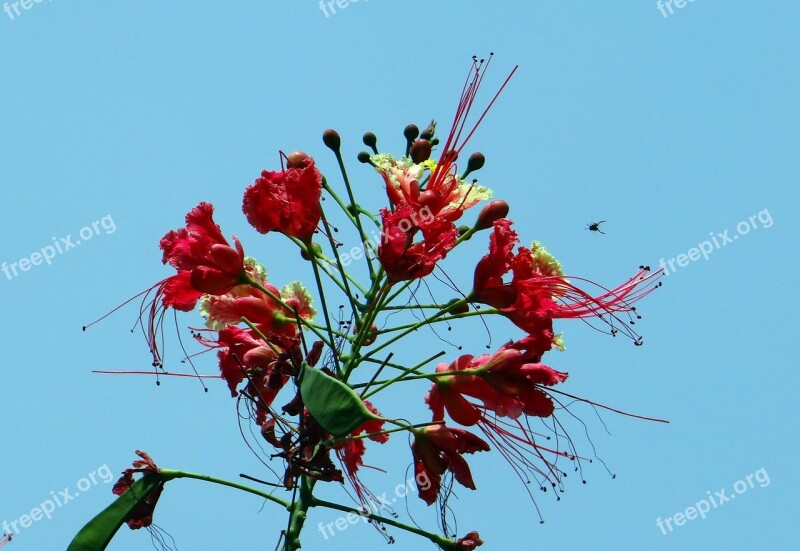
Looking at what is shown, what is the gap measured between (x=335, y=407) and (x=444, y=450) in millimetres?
730

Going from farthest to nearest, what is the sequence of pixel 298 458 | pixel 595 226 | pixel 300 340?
pixel 595 226 < pixel 300 340 < pixel 298 458

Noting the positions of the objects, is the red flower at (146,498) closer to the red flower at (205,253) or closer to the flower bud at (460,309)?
the red flower at (205,253)

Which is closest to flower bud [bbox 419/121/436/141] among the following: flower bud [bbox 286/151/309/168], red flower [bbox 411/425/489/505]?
flower bud [bbox 286/151/309/168]

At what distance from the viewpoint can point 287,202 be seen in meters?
3.73

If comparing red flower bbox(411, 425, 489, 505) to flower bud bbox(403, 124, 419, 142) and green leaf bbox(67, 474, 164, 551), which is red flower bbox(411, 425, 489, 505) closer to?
green leaf bbox(67, 474, 164, 551)

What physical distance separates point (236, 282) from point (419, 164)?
2.84 feet

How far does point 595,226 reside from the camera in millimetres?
5488

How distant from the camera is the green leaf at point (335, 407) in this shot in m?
3.03

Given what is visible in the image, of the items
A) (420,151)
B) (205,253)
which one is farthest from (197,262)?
(420,151)

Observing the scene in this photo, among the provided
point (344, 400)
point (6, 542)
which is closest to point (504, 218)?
point (344, 400)

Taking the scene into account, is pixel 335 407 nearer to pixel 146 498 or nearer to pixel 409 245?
pixel 409 245

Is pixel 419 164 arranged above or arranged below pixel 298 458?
above

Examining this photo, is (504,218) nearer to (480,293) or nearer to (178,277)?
(480,293)

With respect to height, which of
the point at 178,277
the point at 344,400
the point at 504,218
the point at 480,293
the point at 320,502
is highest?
the point at 178,277
